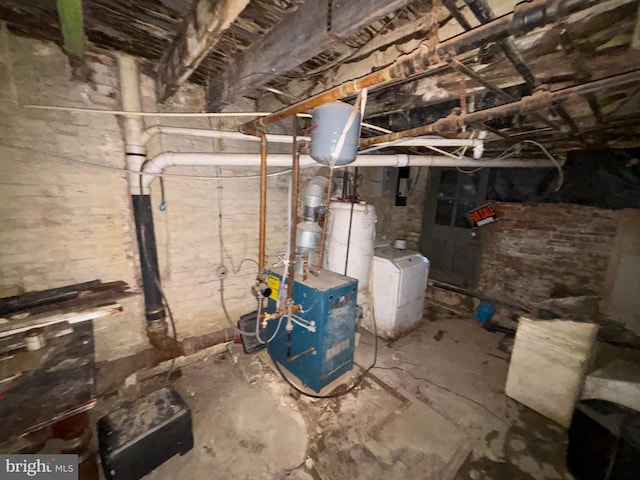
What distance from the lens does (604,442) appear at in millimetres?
1617

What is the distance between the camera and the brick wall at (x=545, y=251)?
3199 mm

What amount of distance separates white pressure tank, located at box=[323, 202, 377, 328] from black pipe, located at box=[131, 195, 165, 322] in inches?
71.8

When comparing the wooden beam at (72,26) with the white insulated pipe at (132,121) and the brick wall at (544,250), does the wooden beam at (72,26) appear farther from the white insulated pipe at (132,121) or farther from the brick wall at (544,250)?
the brick wall at (544,250)

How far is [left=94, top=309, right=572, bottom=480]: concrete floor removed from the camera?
181cm

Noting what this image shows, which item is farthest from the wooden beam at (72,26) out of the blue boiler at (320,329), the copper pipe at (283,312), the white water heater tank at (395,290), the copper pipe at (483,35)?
the white water heater tank at (395,290)

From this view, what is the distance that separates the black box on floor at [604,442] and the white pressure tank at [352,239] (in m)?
2.04

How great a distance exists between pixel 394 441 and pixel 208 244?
2.51 m

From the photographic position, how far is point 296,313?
240 cm

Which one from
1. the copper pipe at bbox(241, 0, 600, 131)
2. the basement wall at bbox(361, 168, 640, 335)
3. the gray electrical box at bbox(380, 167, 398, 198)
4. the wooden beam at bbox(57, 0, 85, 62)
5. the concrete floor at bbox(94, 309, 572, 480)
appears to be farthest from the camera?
the gray electrical box at bbox(380, 167, 398, 198)

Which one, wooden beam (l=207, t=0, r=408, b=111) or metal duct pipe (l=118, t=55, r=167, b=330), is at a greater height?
wooden beam (l=207, t=0, r=408, b=111)

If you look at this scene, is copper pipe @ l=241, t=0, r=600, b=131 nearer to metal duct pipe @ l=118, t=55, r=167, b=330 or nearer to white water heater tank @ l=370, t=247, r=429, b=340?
metal duct pipe @ l=118, t=55, r=167, b=330

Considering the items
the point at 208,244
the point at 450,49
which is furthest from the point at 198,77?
the point at 450,49

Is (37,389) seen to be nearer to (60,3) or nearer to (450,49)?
(60,3)

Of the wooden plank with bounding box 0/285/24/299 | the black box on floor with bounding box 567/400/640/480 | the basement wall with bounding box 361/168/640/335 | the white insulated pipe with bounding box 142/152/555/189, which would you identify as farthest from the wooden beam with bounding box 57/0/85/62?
the black box on floor with bounding box 567/400/640/480
